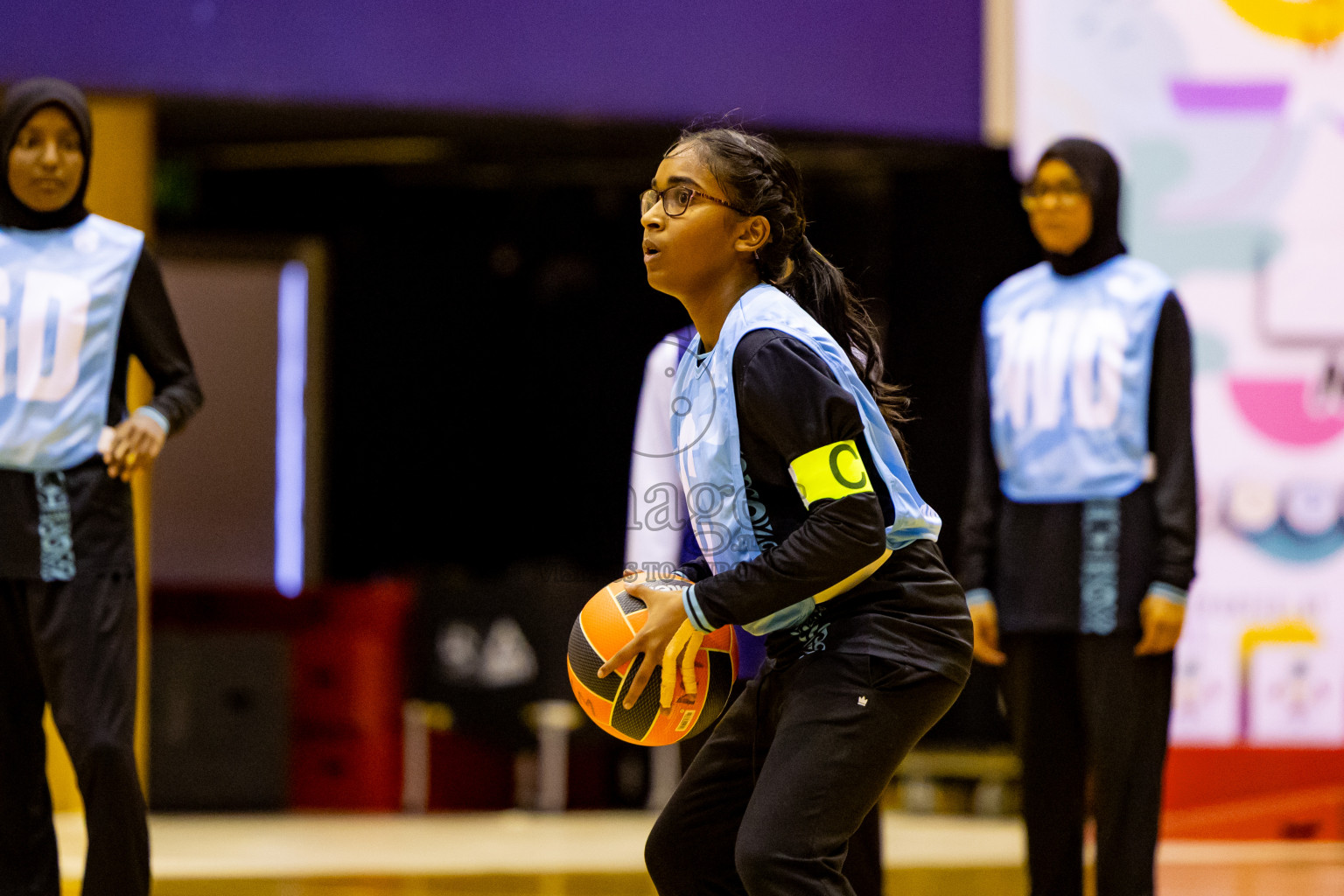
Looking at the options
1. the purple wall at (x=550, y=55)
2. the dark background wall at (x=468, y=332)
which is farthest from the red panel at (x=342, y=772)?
the purple wall at (x=550, y=55)

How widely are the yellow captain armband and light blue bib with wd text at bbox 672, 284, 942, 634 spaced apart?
0.40 feet

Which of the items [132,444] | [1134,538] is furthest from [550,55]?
[1134,538]

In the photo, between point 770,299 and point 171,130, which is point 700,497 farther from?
point 171,130

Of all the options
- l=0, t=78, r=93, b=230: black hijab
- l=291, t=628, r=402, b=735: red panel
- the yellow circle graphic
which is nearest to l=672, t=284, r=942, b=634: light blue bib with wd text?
l=0, t=78, r=93, b=230: black hijab

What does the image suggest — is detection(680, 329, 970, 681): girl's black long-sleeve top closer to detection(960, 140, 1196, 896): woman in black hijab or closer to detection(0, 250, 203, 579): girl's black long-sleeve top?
detection(960, 140, 1196, 896): woman in black hijab

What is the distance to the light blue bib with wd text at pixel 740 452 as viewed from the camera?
2.77 meters

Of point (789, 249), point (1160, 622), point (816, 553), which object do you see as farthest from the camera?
point (1160, 622)

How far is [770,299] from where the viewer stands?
2.84 meters

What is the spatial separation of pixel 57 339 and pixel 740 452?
1.77 meters

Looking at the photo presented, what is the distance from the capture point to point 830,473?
2631mm

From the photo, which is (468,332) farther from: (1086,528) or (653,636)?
(653,636)

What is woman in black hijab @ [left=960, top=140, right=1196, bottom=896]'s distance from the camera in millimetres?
3930

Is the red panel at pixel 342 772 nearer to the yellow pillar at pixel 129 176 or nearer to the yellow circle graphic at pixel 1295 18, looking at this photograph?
the yellow pillar at pixel 129 176

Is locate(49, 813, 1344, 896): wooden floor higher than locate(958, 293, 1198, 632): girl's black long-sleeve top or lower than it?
lower
